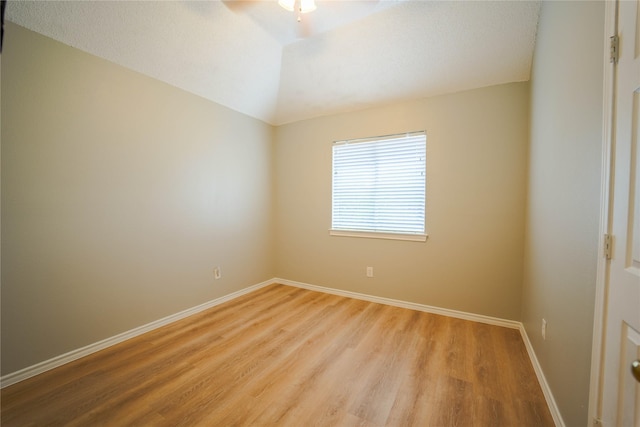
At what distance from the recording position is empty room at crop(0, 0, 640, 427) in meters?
1.37

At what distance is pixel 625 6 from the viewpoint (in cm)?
83

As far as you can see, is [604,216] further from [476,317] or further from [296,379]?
[476,317]

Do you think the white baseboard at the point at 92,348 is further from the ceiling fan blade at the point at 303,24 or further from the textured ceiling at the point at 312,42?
the ceiling fan blade at the point at 303,24

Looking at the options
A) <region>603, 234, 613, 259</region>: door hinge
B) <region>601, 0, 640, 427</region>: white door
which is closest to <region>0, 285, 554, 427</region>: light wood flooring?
<region>601, 0, 640, 427</region>: white door

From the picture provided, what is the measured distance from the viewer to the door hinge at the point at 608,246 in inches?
35.1

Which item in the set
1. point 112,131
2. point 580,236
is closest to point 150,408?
point 112,131

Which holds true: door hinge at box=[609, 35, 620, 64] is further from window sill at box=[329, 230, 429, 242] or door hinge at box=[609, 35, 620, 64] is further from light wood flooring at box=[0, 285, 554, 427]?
window sill at box=[329, 230, 429, 242]

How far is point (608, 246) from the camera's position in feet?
2.96

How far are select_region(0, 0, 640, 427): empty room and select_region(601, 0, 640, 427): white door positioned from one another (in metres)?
0.05

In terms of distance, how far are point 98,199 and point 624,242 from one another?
10.0 ft

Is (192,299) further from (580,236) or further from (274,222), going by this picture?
(580,236)

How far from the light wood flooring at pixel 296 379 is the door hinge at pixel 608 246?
1.05 m

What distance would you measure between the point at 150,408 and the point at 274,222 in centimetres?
258

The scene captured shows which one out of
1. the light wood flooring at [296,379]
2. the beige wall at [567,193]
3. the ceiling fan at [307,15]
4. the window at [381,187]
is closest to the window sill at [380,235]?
the window at [381,187]
